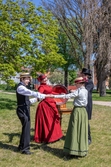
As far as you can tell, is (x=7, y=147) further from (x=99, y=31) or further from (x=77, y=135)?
(x=99, y=31)

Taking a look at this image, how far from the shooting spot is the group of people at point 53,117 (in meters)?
5.38

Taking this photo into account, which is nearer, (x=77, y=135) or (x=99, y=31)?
(x=77, y=135)

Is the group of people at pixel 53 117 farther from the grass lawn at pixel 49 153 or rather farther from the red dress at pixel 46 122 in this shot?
the grass lawn at pixel 49 153

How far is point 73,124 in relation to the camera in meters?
5.41

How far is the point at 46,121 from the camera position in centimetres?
664

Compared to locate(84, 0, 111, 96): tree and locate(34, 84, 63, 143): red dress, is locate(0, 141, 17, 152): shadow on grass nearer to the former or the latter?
locate(34, 84, 63, 143): red dress

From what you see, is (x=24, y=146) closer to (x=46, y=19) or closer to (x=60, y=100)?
(x=60, y=100)

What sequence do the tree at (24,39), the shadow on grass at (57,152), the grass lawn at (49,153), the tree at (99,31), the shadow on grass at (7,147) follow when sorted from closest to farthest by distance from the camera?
1. the grass lawn at (49,153)
2. the shadow on grass at (57,152)
3. the shadow on grass at (7,147)
4. the tree at (24,39)
5. the tree at (99,31)

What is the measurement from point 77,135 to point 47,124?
1.41 meters

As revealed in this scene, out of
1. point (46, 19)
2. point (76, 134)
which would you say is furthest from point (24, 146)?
point (46, 19)

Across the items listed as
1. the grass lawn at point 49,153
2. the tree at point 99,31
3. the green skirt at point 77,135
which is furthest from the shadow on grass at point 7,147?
the tree at point 99,31

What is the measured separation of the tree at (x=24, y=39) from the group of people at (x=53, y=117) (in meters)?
5.44

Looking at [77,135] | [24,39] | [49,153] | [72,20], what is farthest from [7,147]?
[72,20]

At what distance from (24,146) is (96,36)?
1844 cm
